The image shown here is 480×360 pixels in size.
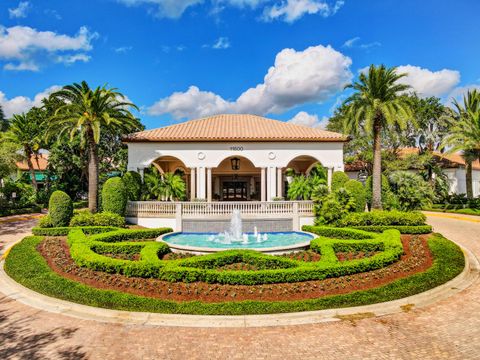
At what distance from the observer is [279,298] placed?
29.7ft

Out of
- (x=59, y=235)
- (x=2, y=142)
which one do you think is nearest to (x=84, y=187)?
(x=2, y=142)

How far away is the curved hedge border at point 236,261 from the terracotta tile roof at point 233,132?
37.7 feet

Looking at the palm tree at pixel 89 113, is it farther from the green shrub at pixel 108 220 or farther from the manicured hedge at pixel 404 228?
the manicured hedge at pixel 404 228

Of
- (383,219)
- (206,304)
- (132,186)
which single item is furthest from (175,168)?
(206,304)

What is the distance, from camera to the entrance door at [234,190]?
32.1 meters

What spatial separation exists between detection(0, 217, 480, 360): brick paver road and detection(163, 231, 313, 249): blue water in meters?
7.38

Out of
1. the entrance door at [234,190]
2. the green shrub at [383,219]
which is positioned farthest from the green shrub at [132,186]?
the green shrub at [383,219]

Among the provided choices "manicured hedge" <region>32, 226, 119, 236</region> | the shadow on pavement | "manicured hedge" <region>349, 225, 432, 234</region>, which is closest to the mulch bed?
the shadow on pavement

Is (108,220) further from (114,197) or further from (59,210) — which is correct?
(59,210)

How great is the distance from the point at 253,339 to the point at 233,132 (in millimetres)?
19921

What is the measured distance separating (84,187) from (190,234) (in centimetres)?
2859

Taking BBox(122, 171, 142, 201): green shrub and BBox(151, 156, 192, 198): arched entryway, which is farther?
BBox(151, 156, 192, 198): arched entryway

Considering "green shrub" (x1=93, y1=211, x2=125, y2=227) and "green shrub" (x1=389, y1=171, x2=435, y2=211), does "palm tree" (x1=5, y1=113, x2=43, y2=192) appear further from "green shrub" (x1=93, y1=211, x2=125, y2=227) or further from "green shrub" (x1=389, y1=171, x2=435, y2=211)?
"green shrub" (x1=389, y1=171, x2=435, y2=211)

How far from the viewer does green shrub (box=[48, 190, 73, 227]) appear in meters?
17.7
